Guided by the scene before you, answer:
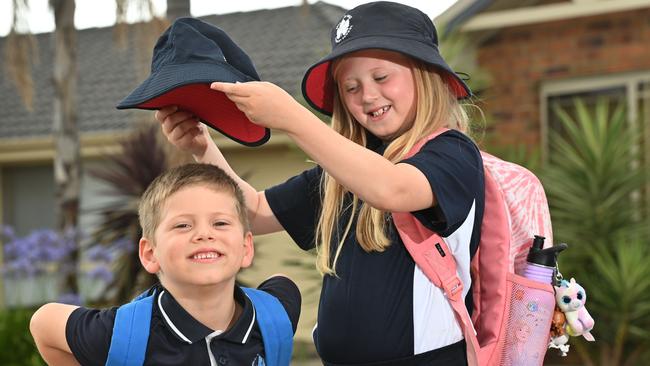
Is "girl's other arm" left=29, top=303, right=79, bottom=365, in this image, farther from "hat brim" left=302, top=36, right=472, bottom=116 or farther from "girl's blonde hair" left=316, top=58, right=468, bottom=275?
"hat brim" left=302, top=36, right=472, bottom=116

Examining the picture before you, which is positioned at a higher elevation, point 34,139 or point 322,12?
point 322,12

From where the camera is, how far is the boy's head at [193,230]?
240cm

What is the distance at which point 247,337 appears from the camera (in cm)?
250

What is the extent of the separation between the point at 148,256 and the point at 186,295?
0.14 metres

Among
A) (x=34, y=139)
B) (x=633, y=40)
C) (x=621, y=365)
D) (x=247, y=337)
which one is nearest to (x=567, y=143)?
(x=633, y=40)

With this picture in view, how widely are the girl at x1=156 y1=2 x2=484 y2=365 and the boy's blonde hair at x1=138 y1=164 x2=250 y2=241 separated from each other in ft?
0.92

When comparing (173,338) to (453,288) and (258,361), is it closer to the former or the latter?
(258,361)

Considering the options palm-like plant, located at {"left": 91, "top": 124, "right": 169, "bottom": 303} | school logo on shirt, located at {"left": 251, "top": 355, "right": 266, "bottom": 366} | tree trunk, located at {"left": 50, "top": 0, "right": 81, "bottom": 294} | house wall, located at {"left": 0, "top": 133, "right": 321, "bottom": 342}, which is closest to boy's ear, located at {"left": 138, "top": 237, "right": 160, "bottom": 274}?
school logo on shirt, located at {"left": 251, "top": 355, "right": 266, "bottom": 366}

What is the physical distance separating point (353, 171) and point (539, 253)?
62 cm

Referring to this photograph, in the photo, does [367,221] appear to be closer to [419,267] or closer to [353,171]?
[419,267]

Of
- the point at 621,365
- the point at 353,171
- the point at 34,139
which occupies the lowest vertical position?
the point at 621,365

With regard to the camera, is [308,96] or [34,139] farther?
[34,139]

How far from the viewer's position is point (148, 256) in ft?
8.22

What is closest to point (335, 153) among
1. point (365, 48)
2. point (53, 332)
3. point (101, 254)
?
point (365, 48)
